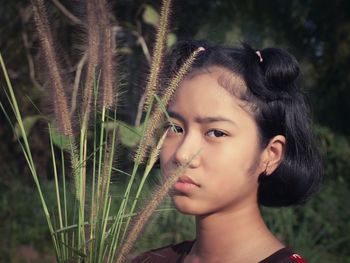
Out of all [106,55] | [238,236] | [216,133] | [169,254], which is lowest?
[169,254]

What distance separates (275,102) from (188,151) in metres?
0.31

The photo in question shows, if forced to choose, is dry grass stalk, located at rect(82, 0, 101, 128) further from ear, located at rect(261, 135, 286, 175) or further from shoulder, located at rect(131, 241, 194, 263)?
shoulder, located at rect(131, 241, 194, 263)

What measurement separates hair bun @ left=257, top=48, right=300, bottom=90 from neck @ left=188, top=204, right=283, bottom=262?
306mm

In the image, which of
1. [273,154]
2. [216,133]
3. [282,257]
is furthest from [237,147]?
[282,257]

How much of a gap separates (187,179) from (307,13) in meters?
3.49

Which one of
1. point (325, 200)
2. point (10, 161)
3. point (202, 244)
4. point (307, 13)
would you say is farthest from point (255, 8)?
point (202, 244)

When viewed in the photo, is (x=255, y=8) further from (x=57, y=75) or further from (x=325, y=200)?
(x=57, y=75)

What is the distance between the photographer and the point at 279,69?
1658 mm

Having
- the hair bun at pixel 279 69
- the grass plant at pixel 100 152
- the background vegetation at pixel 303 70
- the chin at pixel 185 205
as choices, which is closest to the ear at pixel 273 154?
the hair bun at pixel 279 69

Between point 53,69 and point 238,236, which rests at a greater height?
point 53,69

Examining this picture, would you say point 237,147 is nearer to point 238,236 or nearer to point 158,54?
point 238,236

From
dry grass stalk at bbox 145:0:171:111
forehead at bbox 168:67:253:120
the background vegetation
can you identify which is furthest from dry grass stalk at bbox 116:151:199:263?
the background vegetation

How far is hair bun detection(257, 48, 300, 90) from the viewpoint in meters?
1.65

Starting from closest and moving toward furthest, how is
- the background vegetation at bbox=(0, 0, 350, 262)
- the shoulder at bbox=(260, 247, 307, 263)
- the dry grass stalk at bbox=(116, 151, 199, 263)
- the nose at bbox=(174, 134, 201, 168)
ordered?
the dry grass stalk at bbox=(116, 151, 199, 263)
the nose at bbox=(174, 134, 201, 168)
the shoulder at bbox=(260, 247, 307, 263)
the background vegetation at bbox=(0, 0, 350, 262)
